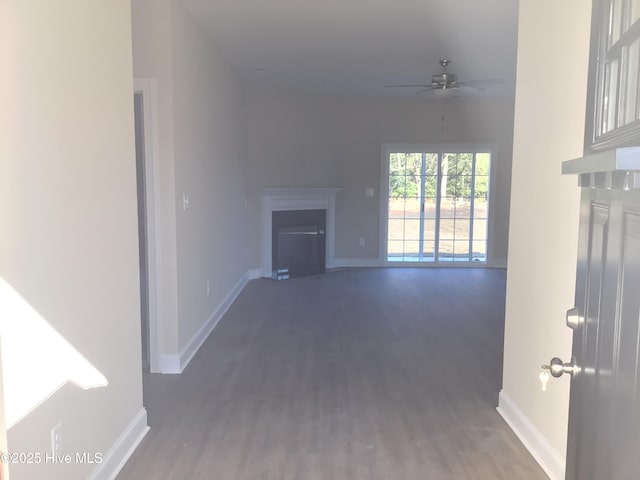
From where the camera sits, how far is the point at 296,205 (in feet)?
25.0

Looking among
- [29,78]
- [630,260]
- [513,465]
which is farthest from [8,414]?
[513,465]

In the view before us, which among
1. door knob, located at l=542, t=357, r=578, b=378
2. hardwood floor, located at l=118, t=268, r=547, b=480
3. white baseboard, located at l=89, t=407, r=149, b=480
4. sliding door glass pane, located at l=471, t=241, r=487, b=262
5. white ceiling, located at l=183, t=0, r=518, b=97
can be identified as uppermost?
white ceiling, located at l=183, t=0, r=518, b=97

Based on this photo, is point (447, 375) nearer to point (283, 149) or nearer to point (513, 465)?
point (513, 465)

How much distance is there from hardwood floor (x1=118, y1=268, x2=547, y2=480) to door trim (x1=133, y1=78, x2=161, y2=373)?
37 centimetres

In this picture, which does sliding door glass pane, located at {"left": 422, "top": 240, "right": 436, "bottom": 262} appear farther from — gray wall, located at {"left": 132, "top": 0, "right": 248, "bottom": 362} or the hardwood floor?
gray wall, located at {"left": 132, "top": 0, "right": 248, "bottom": 362}

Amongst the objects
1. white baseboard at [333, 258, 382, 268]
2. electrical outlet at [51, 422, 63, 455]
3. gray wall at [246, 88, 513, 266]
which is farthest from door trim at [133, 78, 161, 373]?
white baseboard at [333, 258, 382, 268]

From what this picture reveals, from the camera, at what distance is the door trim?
11.5ft

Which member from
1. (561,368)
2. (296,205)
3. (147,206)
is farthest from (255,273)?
(561,368)

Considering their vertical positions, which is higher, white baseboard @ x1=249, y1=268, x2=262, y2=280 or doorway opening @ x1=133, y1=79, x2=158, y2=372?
doorway opening @ x1=133, y1=79, x2=158, y2=372

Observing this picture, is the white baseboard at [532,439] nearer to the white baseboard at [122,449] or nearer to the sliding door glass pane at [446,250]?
the white baseboard at [122,449]

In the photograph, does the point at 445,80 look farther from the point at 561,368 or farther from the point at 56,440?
the point at 56,440

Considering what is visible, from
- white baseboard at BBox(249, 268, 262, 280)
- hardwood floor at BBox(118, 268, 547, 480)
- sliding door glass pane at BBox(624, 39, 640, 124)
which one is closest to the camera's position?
sliding door glass pane at BBox(624, 39, 640, 124)

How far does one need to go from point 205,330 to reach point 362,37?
2.83 meters

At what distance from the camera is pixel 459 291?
21.3ft
